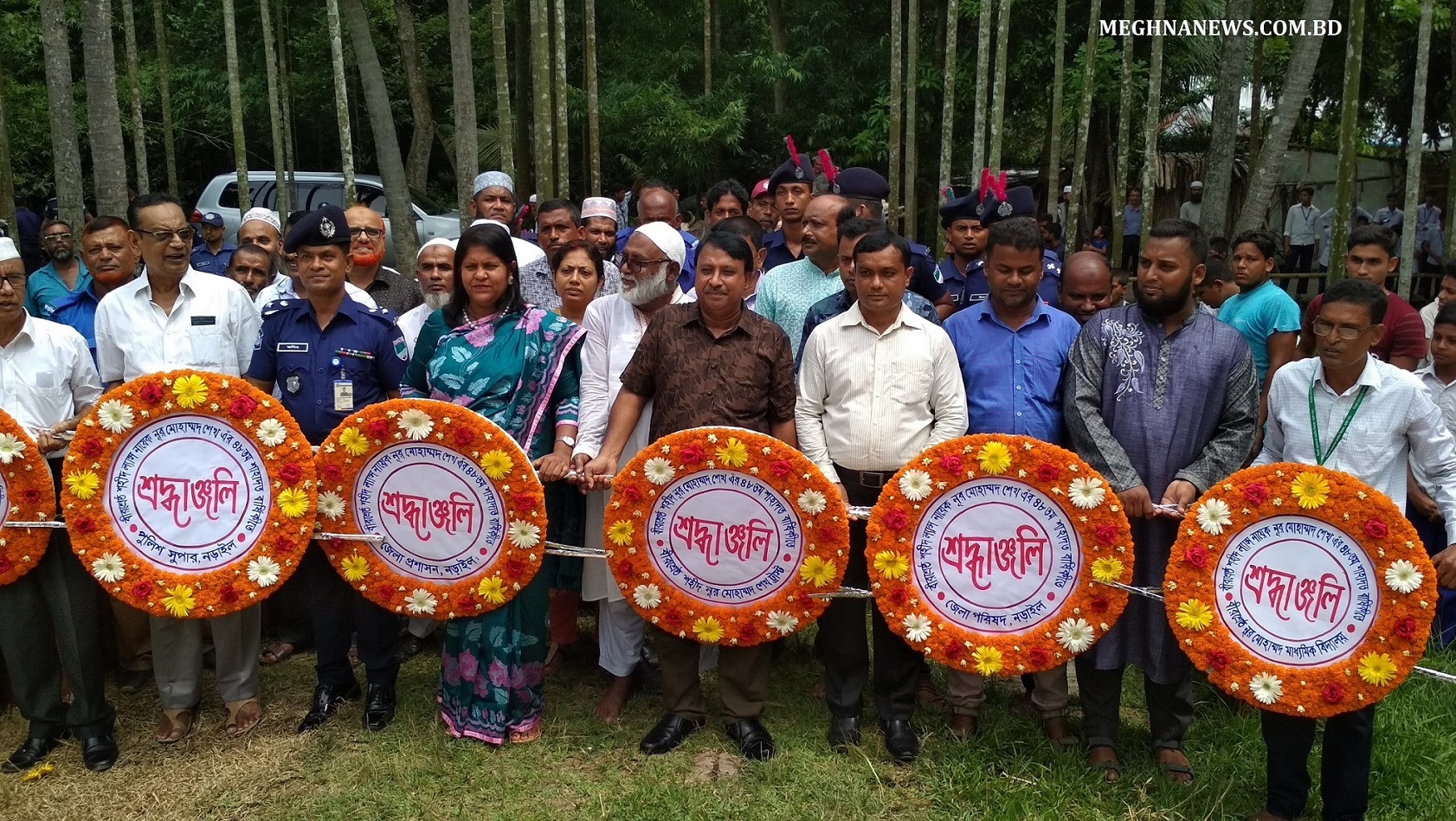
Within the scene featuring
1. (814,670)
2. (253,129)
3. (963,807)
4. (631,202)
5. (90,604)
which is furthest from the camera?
(253,129)

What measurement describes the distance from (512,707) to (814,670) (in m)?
1.48

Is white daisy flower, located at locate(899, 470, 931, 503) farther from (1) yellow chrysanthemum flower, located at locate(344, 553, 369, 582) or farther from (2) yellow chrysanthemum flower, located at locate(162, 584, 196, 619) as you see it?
(2) yellow chrysanthemum flower, located at locate(162, 584, 196, 619)

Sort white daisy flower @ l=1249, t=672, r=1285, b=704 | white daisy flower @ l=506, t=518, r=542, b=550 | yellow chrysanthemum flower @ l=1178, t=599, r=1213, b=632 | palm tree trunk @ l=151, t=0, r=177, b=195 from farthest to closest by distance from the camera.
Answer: palm tree trunk @ l=151, t=0, r=177, b=195 → white daisy flower @ l=506, t=518, r=542, b=550 → yellow chrysanthemum flower @ l=1178, t=599, r=1213, b=632 → white daisy flower @ l=1249, t=672, r=1285, b=704

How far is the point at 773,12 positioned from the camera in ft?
62.5

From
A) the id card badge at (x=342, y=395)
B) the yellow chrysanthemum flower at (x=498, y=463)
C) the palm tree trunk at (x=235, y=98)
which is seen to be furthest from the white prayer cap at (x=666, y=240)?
the palm tree trunk at (x=235, y=98)

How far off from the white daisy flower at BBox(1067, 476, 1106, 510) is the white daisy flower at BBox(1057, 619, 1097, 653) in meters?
0.41

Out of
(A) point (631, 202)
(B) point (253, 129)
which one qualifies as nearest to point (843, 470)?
(A) point (631, 202)

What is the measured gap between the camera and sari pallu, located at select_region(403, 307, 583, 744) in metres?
4.35

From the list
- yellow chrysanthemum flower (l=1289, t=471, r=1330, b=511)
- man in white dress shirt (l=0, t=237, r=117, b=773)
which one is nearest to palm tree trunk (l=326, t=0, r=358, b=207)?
man in white dress shirt (l=0, t=237, r=117, b=773)

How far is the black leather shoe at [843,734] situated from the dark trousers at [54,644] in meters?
2.89

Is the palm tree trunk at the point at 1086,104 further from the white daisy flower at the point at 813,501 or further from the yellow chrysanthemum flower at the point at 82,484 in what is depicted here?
the yellow chrysanthemum flower at the point at 82,484

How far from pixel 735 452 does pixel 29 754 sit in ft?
9.99

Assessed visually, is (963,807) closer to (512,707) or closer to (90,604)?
(512,707)

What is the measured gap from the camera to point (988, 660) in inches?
155
